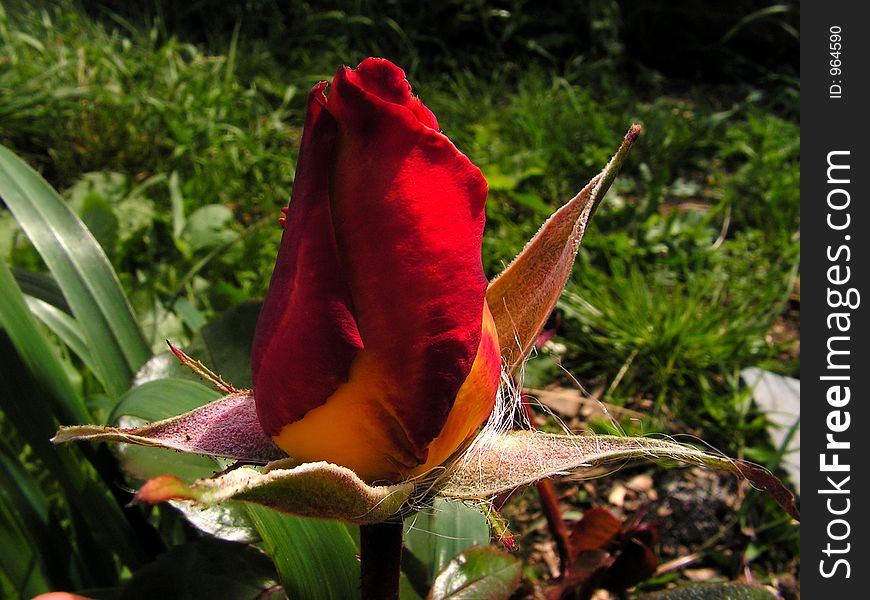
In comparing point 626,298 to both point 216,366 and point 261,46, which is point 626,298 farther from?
point 261,46

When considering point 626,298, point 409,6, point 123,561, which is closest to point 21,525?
point 123,561

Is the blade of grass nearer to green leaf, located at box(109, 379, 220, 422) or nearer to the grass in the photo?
green leaf, located at box(109, 379, 220, 422)

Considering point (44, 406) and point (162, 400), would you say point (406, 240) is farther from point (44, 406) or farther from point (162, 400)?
point (44, 406)

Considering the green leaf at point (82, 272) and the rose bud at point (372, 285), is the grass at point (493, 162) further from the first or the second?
the rose bud at point (372, 285)

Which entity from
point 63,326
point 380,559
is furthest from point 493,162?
point 380,559

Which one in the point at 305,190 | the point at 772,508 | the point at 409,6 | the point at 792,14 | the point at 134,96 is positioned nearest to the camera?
the point at 305,190

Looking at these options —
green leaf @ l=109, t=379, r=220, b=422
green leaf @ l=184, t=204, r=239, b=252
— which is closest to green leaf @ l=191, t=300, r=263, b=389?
green leaf @ l=109, t=379, r=220, b=422

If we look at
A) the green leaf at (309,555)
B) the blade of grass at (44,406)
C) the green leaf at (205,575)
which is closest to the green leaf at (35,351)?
the blade of grass at (44,406)
